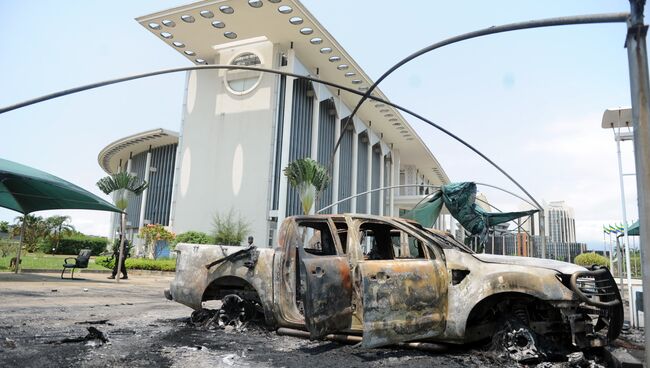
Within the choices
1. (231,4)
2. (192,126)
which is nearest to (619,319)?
(231,4)

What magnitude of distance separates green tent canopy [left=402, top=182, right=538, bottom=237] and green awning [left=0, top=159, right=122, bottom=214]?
11.3 m

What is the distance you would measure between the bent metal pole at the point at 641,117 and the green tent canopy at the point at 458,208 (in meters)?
10.0

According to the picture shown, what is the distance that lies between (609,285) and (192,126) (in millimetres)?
36035

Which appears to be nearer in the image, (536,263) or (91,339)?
(536,263)

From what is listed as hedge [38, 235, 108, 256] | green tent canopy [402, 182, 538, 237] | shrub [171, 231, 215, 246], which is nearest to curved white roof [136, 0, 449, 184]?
shrub [171, 231, 215, 246]

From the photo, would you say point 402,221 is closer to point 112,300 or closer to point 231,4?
point 112,300

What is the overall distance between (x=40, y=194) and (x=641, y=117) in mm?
20316

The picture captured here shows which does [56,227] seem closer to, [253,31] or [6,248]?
[6,248]

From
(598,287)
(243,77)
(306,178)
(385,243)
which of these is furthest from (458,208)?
(243,77)

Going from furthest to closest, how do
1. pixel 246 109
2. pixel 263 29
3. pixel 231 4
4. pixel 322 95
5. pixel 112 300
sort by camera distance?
pixel 322 95 → pixel 246 109 → pixel 263 29 → pixel 231 4 → pixel 112 300

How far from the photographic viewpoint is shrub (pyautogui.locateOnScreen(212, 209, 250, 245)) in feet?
105

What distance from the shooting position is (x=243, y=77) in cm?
3647

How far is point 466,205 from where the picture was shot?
15.5 metres

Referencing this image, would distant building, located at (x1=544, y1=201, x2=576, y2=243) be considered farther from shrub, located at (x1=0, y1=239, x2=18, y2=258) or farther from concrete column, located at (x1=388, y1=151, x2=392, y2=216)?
shrub, located at (x1=0, y1=239, x2=18, y2=258)
